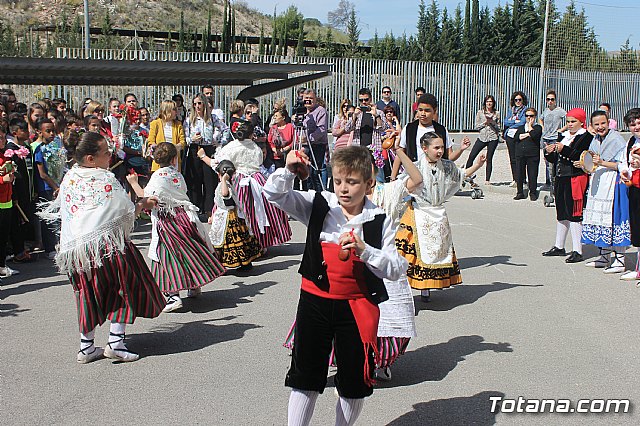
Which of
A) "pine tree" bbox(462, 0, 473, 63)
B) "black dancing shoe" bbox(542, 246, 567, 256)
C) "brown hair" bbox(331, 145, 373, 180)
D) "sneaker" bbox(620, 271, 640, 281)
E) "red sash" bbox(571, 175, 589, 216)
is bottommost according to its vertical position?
"sneaker" bbox(620, 271, 640, 281)

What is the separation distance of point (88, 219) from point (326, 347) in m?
2.37

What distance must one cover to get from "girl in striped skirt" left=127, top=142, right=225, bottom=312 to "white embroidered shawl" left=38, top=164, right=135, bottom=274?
4.28 ft

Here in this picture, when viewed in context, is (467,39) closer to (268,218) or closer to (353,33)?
(353,33)

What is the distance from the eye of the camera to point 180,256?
7188mm

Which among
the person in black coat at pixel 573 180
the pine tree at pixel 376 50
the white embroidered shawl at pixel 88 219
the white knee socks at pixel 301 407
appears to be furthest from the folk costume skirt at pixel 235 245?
the pine tree at pixel 376 50

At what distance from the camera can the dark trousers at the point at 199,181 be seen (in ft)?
42.3

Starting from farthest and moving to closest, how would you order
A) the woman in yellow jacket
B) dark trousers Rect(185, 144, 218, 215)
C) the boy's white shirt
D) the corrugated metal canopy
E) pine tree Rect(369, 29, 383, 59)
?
1. pine tree Rect(369, 29, 383, 59)
2. dark trousers Rect(185, 144, 218, 215)
3. the woman in yellow jacket
4. the corrugated metal canopy
5. the boy's white shirt

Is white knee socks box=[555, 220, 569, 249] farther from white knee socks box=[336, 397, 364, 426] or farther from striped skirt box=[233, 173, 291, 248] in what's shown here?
white knee socks box=[336, 397, 364, 426]

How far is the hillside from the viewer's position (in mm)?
54469

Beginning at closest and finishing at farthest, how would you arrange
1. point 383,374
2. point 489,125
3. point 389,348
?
point 389,348
point 383,374
point 489,125

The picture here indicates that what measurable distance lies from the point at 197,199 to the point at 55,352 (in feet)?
23.9

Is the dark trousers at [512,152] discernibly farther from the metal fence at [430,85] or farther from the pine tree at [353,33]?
the pine tree at [353,33]

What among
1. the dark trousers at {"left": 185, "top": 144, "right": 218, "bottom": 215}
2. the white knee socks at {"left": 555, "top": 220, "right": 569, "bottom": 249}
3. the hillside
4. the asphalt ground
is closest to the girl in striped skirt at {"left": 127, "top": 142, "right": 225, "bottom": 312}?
the asphalt ground

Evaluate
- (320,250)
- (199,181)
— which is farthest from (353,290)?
(199,181)
